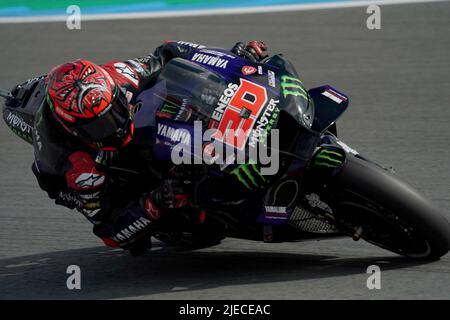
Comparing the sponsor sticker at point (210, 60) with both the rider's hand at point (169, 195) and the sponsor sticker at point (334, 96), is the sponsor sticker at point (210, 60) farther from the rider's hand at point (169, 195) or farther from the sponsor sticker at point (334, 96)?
the rider's hand at point (169, 195)

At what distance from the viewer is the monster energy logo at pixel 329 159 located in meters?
4.75

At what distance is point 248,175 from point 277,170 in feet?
0.50

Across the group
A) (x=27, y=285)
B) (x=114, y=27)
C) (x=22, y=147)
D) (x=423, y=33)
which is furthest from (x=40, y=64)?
(x=27, y=285)

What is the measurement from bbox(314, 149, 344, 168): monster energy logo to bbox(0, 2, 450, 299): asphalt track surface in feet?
2.15

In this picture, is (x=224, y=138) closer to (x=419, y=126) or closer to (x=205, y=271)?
(x=205, y=271)

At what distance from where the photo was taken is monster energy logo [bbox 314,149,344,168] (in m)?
4.75

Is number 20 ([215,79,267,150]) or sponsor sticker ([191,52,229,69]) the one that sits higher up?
Answer: sponsor sticker ([191,52,229,69])

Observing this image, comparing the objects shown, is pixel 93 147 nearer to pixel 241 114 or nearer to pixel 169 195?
pixel 169 195
